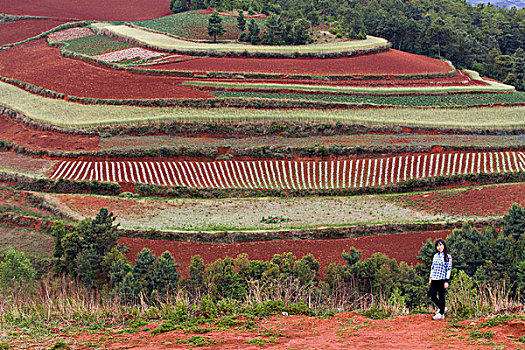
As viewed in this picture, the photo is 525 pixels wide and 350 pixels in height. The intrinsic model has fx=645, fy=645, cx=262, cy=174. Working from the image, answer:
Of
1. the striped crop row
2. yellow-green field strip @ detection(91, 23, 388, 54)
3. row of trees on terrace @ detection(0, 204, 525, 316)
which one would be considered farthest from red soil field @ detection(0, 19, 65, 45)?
row of trees on terrace @ detection(0, 204, 525, 316)

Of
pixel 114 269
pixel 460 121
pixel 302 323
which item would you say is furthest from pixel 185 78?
pixel 302 323

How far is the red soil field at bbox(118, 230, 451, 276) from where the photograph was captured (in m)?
35.0

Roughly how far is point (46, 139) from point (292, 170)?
22.1 metres

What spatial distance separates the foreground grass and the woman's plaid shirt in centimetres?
3899

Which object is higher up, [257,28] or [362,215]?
[257,28]

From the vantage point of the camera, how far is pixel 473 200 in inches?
1672

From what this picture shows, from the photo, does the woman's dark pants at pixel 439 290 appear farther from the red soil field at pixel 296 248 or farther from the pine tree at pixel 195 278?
the red soil field at pixel 296 248

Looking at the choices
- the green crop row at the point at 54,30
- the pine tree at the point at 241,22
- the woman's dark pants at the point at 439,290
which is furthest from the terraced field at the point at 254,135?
the woman's dark pants at the point at 439,290

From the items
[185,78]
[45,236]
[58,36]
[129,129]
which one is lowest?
[45,236]

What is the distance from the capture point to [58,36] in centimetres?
9406

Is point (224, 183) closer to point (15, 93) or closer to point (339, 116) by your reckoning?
point (339, 116)

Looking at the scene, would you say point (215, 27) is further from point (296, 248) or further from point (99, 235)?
point (99, 235)

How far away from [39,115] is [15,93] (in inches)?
441

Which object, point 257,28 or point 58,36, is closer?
point 257,28
